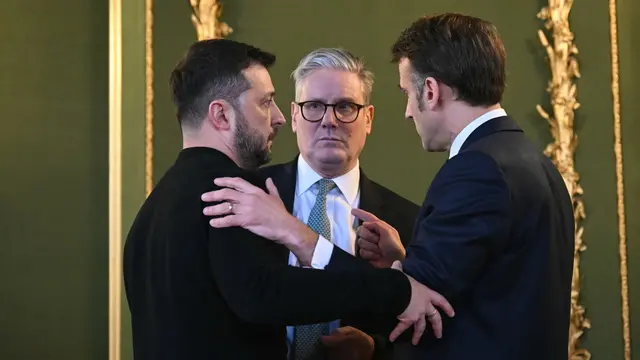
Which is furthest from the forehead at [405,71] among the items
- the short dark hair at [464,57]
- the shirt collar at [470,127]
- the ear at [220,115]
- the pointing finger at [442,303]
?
the pointing finger at [442,303]

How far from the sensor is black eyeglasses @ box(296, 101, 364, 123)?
106 inches

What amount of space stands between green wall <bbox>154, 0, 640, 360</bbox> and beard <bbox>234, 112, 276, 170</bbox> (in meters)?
1.39

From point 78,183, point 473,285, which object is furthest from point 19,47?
point 473,285

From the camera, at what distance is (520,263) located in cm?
181

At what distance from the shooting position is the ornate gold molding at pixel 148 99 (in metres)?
3.27

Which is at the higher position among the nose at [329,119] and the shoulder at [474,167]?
the nose at [329,119]

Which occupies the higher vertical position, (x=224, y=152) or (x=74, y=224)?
(x=224, y=152)

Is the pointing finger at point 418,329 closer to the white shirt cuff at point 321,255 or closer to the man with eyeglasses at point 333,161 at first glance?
the white shirt cuff at point 321,255

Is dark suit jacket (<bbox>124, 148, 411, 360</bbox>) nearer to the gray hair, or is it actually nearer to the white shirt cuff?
the white shirt cuff

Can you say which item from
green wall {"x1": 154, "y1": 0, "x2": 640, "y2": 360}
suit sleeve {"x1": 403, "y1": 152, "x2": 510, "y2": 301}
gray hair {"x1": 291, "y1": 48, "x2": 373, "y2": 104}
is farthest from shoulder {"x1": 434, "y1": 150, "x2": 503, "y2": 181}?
green wall {"x1": 154, "y1": 0, "x2": 640, "y2": 360}

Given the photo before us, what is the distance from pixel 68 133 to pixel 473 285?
208 centimetres

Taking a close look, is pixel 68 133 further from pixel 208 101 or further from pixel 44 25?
pixel 208 101

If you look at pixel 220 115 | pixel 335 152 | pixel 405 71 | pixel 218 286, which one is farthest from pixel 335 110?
pixel 218 286

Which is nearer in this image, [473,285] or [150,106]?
[473,285]
